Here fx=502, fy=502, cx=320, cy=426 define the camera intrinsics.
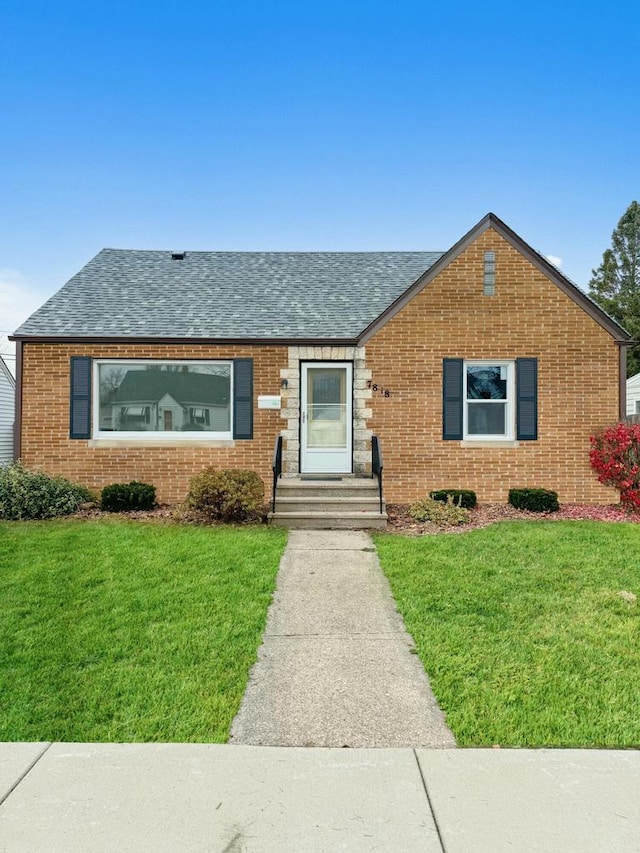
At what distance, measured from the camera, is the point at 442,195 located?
15297 mm

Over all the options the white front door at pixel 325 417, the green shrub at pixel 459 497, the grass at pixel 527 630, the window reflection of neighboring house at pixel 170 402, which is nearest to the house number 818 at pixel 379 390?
the white front door at pixel 325 417

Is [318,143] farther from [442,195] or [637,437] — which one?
[637,437]

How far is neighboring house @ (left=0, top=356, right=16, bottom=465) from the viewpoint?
13797mm

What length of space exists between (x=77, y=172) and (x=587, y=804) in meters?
17.5

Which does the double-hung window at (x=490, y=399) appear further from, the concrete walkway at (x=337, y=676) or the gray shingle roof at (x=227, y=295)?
the concrete walkway at (x=337, y=676)

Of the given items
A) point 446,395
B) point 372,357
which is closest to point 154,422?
point 372,357

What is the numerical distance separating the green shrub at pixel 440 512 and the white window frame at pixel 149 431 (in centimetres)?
412

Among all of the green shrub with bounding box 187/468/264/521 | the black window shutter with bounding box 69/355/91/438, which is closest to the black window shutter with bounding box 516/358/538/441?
the green shrub with bounding box 187/468/264/521

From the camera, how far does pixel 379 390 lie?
10359mm

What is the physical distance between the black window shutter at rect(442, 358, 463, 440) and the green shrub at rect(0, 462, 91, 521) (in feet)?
24.2

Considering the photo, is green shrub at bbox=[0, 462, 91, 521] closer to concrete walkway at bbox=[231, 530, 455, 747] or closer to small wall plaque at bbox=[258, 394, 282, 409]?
small wall plaque at bbox=[258, 394, 282, 409]

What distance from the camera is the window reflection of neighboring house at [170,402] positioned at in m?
10.7

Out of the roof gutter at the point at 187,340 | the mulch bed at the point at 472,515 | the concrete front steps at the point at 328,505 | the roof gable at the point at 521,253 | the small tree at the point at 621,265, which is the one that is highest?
the small tree at the point at 621,265

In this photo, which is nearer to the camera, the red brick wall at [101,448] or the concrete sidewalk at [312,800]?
the concrete sidewalk at [312,800]
